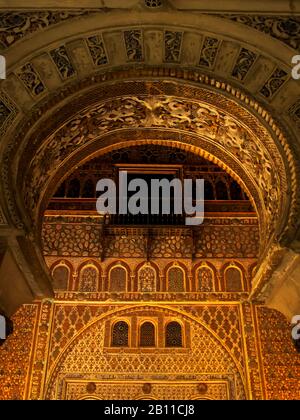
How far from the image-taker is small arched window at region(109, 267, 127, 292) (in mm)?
8297

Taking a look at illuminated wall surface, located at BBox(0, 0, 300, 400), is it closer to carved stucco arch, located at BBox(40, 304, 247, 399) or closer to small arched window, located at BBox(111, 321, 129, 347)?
carved stucco arch, located at BBox(40, 304, 247, 399)

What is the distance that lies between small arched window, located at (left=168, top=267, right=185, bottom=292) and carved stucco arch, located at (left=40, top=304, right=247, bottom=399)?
0.38 m

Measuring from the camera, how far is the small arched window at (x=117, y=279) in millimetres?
8297

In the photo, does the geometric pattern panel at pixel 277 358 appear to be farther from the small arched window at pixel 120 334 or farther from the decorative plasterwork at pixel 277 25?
the decorative plasterwork at pixel 277 25

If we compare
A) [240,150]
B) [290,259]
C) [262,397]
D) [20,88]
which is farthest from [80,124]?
[262,397]

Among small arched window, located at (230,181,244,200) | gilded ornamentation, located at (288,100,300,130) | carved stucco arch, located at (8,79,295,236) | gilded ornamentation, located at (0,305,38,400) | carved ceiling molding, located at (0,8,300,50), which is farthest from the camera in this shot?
small arched window, located at (230,181,244,200)

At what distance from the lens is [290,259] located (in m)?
3.45

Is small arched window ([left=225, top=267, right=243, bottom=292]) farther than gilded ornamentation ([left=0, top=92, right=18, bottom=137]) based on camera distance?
Yes

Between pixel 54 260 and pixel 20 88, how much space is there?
501cm

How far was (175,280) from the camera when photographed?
8398 millimetres

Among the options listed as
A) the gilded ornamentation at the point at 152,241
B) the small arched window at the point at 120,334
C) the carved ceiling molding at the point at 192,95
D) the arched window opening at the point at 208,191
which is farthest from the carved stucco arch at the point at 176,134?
the arched window opening at the point at 208,191

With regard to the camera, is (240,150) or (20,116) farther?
(240,150)

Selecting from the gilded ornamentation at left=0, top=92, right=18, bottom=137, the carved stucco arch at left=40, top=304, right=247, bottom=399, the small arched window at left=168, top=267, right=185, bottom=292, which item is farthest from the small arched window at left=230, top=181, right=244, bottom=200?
the gilded ornamentation at left=0, top=92, right=18, bottom=137
